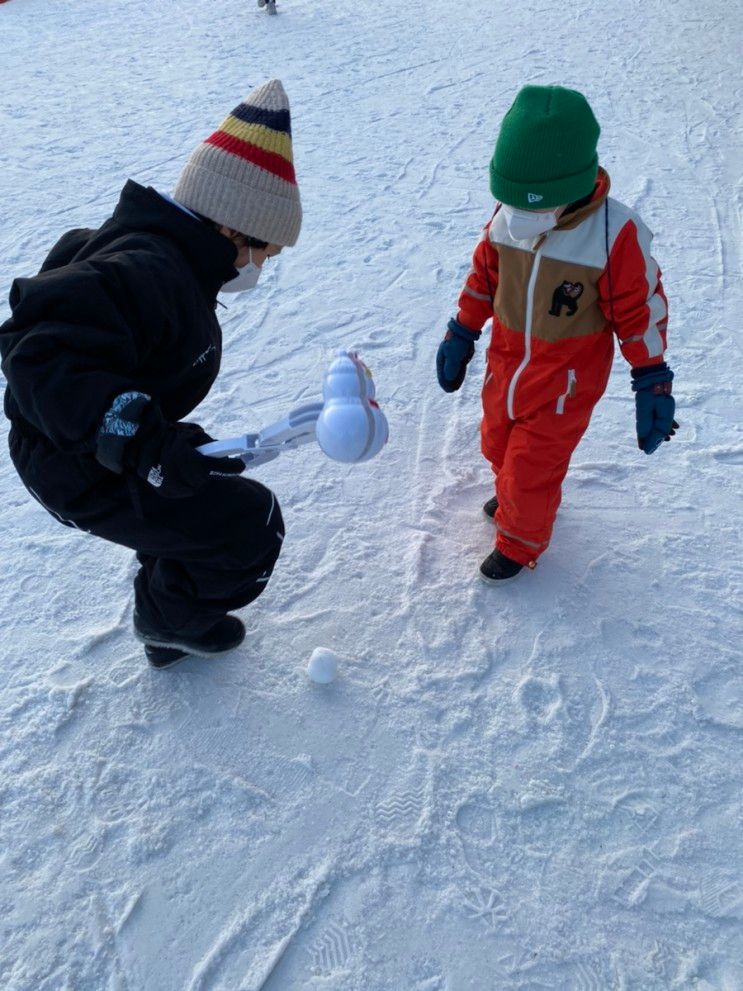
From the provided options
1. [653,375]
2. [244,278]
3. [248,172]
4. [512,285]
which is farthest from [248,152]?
[653,375]

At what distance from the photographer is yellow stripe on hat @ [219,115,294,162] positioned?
6.08 ft

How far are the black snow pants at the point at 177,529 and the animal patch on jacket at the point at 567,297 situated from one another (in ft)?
3.16

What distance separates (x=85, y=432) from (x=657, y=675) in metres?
1.72

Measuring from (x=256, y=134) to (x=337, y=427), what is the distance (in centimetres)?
78

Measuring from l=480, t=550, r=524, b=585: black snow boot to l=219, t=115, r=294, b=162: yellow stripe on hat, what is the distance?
141 centimetres

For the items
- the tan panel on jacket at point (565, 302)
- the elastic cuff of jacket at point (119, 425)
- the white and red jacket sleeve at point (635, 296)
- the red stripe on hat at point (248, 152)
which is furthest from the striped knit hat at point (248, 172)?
the white and red jacket sleeve at point (635, 296)

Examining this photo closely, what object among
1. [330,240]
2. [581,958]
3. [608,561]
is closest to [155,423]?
[581,958]

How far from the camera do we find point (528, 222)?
2098mm

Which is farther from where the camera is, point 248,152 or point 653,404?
point 653,404

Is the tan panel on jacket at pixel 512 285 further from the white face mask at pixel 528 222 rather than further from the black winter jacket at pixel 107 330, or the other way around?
the black winter jacket at pixel 107 330

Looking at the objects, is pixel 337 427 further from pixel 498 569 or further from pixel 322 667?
pixel 498 569

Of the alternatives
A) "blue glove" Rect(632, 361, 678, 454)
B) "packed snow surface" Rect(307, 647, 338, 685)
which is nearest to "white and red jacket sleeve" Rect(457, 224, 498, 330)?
"blue glove" Rect(632, 361, 678, 454)

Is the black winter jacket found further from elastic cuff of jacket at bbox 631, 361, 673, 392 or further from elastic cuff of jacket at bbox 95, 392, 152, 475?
elastic cuff of jacket at bbox 631, 361, 673, 392

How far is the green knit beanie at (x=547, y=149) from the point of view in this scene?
1971mm
